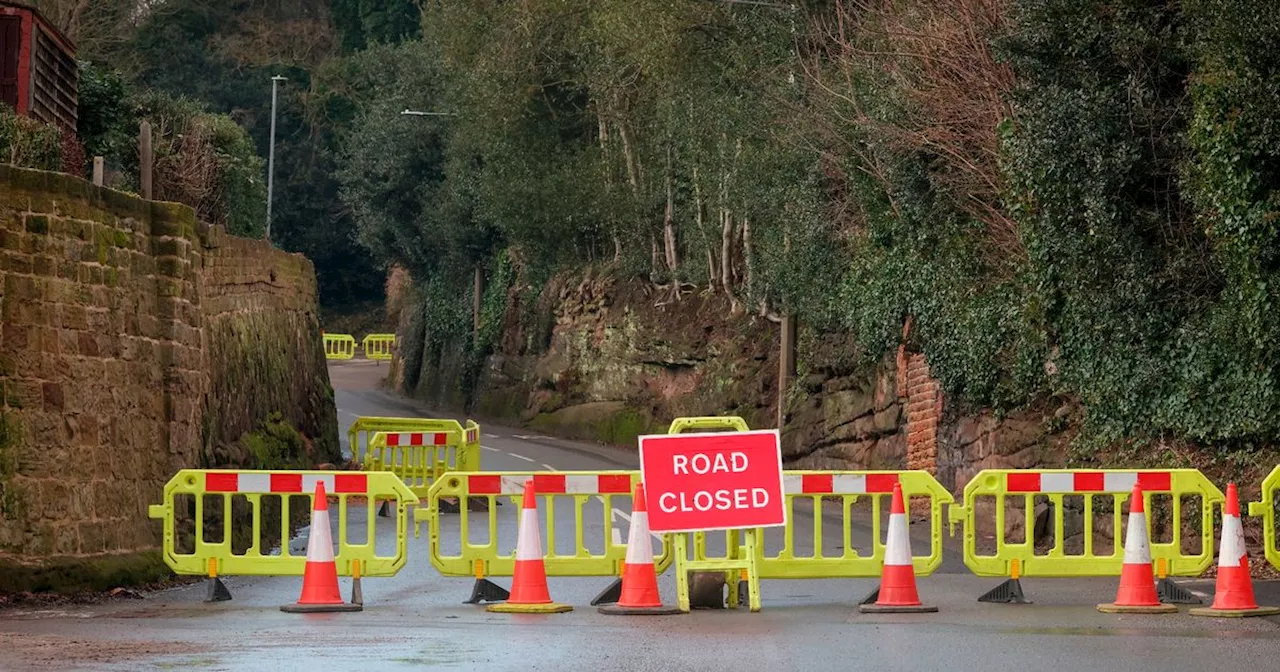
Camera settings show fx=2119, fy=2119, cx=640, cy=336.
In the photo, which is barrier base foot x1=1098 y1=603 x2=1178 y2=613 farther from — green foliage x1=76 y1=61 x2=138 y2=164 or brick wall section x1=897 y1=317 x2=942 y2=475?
green foliage x1=76 y1=61 x2=138 y2=164

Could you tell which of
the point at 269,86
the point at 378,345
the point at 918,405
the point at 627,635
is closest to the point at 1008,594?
the point at 627,635

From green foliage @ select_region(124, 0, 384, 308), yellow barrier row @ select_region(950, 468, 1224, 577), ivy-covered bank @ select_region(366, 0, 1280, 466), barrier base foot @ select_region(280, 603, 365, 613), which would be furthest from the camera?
green foliage @ select_region(124, 0, 384, 308)

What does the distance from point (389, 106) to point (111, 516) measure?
4358 cm

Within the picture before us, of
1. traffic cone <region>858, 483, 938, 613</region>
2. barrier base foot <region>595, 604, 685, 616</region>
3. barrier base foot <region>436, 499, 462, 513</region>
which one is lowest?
barrier base foot <region>436, 499, 462, 513</region>

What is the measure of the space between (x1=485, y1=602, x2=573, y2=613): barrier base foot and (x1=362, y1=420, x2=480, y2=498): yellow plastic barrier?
37.1 ft

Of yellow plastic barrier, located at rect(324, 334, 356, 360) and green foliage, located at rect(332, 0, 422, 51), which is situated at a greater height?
green foliage, located at rect(332, 0, 422, 51)

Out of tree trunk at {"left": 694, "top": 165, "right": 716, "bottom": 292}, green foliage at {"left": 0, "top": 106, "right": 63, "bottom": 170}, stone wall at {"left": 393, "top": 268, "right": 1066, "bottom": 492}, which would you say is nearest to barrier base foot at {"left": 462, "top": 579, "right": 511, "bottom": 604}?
stone wall at {"left": 393, "top": 268, "right": 1066, "bottom": 492}

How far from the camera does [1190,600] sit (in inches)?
552

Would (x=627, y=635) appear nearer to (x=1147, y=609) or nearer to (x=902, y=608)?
(x=902, y=608)

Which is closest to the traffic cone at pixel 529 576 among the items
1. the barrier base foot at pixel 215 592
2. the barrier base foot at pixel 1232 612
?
the barrier base foot at pixel 215 592

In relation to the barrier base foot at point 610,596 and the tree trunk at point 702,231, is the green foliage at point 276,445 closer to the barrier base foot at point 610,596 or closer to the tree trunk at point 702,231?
the barrier base foot at point 610,596

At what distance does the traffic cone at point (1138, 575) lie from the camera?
13.2 meters

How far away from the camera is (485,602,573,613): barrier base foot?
1316 centimetres

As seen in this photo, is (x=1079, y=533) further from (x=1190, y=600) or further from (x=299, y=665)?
(x=299, y=665)
